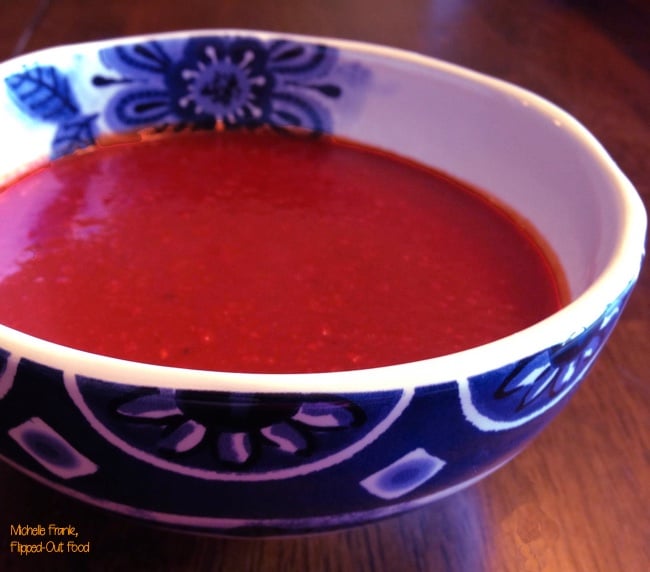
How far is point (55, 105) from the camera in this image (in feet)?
2.70

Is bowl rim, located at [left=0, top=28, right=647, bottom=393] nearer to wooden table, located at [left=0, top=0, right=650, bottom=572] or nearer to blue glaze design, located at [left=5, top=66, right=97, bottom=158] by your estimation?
wooden table, located at [left=0, top=0, right=650, bottom=572]

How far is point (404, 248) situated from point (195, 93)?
1.15 ft

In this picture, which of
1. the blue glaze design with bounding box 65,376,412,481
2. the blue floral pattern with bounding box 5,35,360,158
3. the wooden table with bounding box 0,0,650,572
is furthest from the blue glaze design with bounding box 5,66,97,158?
the blue glaze design with bounding box 65,376,412,481

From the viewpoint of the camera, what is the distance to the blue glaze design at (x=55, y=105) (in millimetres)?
782

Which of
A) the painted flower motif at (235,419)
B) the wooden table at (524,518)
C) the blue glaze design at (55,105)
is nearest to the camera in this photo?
the painted flower motif at (235,419)

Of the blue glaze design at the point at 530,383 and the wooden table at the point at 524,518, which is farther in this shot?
the wooden table at the point at 524,518

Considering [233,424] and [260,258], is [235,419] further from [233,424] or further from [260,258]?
[260,258]

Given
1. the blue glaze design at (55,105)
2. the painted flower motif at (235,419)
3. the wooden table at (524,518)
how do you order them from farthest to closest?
the blue glaze design at (55,105) → the wooden table at (524,518) → the painted flower motif at (235,419)

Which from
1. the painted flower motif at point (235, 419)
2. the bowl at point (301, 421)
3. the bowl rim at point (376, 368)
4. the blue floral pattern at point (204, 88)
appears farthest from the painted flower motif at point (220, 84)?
the painted flower motif at point (235, 419)

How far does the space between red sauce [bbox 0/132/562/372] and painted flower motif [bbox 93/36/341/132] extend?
1.1 inches

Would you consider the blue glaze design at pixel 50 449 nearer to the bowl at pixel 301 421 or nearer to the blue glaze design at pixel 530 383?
the bowl at pixel 301 421

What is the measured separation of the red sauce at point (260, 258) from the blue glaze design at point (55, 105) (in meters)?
0.02

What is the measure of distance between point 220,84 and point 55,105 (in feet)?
0.61

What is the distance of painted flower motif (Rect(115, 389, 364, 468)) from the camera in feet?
1.14
